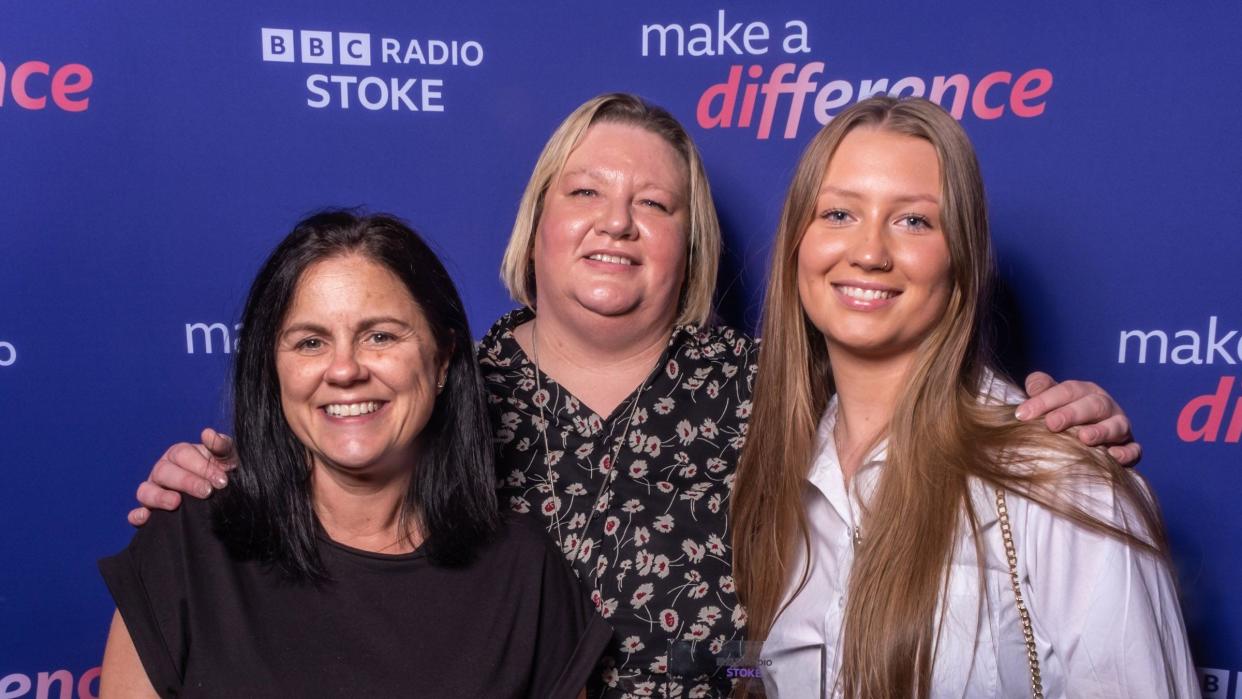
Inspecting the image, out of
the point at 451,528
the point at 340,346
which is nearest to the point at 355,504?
the point at 451,528

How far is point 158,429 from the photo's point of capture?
2242 mm

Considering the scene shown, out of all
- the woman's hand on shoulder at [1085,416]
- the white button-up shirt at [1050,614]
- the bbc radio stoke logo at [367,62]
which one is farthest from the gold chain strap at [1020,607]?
the bbc radio stoke logo at [367,62]

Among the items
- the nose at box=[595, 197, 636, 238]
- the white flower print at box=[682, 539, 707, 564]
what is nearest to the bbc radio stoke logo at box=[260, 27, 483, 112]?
the nose at box=[595, 197, 636, 238]

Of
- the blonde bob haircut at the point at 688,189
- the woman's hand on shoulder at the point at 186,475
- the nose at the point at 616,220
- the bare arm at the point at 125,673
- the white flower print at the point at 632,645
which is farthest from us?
the blonde bob haircut at the point at 688,189

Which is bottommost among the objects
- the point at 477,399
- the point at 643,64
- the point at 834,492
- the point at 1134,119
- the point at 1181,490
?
the point at 1181,490

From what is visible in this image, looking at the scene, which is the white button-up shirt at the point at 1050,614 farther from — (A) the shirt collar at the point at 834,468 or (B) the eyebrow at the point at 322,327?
(B) the eyebrow at the point at 322,327

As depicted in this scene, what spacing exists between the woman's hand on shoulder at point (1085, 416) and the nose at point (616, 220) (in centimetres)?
75

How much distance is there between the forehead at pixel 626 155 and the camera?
1.88 metres

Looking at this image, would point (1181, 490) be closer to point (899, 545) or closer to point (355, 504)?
point (899, 545)

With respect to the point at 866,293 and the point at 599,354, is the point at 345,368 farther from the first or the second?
the point at 866,293

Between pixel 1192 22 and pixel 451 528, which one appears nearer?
pixel 451 528

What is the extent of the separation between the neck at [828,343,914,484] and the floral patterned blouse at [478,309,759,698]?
280mm

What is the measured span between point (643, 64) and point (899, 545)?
4.40ft

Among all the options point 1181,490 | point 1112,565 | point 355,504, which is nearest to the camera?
point 1112,565
